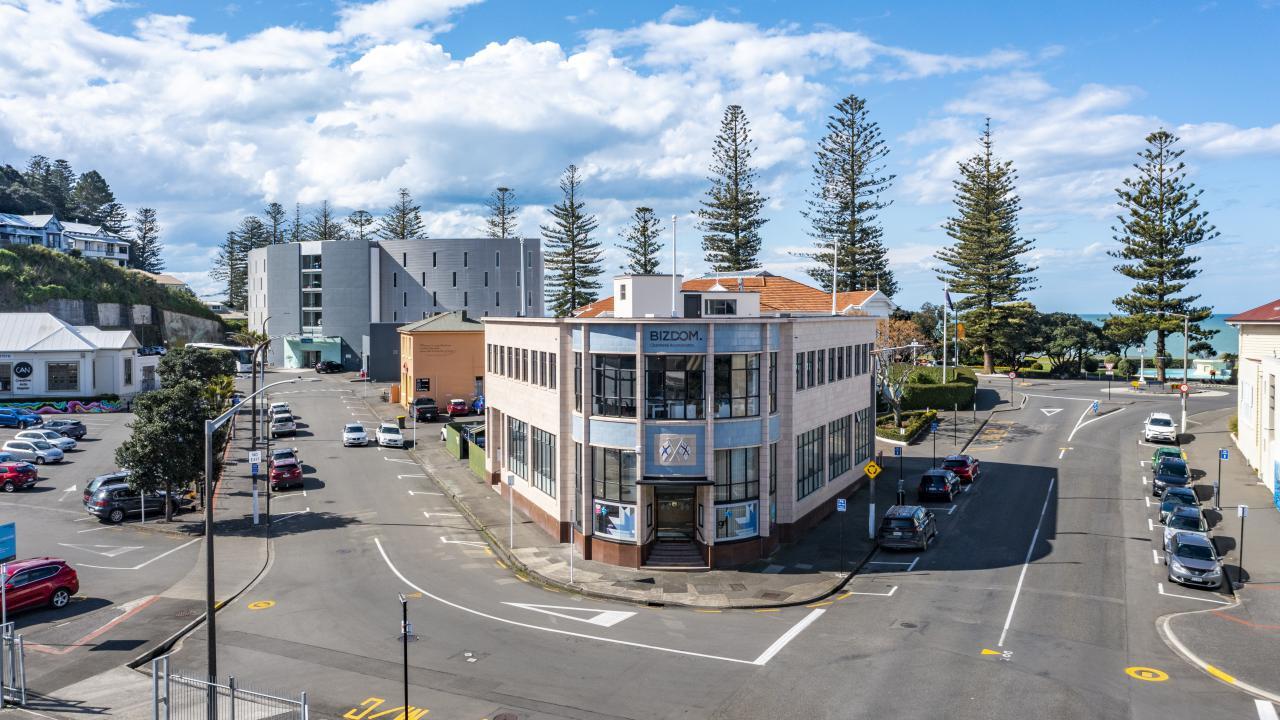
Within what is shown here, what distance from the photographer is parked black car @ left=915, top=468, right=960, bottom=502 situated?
4128 cm

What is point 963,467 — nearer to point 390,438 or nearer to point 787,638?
point 787,638

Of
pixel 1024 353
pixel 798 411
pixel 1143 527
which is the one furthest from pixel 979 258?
pixel 798 411

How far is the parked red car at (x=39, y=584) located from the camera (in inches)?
992

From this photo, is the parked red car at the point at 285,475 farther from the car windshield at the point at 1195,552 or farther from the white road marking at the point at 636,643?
the car windshield at the point at 1195,552

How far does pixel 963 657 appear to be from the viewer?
858 inches

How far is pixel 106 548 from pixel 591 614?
21.9 meters

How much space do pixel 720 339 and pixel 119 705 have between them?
68.9 feet

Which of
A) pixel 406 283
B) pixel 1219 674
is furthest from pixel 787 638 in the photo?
pixel 406 283

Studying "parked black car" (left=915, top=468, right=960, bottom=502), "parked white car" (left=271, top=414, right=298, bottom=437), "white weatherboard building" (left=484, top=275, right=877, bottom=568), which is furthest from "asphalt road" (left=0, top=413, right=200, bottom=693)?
"parked black car" (left=915, top=468, right=960, bottom=502)

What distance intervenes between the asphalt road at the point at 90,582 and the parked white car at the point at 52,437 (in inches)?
207

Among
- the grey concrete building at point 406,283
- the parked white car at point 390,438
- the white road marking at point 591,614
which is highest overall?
the grey concrete building at point 406,283

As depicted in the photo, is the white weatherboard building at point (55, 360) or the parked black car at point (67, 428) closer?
the parked black car at point (67, 428)

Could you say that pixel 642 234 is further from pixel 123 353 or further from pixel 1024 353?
pixel 123 353

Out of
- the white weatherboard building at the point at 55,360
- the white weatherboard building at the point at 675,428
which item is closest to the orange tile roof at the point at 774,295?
the white weatherboard building at the point at 675,428
